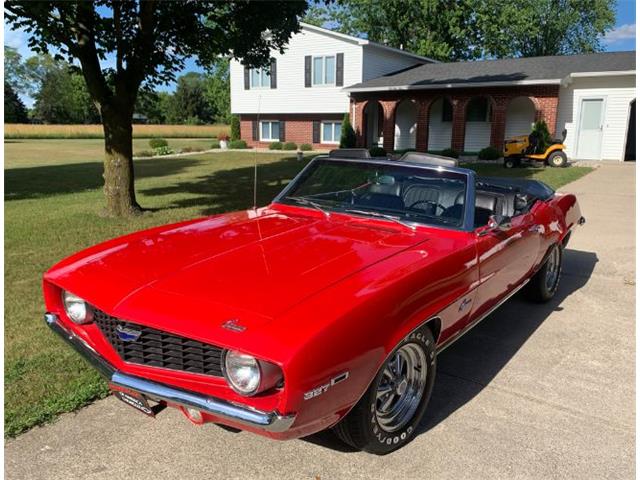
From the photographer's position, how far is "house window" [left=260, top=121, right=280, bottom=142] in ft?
98.0

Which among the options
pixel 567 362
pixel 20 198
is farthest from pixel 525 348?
pixel 20 198

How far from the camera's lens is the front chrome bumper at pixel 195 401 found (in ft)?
7.12

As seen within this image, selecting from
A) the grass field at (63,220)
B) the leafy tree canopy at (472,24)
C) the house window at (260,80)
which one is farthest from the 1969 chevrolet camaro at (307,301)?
the leafy tree canopy at (472,24)

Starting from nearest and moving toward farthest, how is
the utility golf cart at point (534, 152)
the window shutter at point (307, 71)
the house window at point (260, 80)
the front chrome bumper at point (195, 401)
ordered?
the front chrome bumper at point (195, 401)
the utility golf cart at point (534, 152)
the window shutter at point (307, 71)
the house window at point (260, 80)

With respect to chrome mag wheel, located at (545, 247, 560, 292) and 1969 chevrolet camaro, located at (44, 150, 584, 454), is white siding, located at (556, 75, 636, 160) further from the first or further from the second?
→ 1969 chevrolet camaro, located at (44, 150, 584, 454)

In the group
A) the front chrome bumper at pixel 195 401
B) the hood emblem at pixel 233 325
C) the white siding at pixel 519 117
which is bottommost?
the front chrome bumper at pixel 195 401

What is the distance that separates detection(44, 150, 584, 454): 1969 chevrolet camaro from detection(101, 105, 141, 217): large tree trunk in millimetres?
5889

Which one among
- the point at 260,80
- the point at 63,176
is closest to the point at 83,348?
the point at 63,176

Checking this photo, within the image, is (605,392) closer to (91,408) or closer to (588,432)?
(588,432)

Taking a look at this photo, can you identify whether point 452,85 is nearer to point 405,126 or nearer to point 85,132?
point 405,126

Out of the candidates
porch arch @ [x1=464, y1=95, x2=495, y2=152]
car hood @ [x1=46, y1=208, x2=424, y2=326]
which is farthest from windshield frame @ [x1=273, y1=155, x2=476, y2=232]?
porch arch @ [x1=464, y1=95, x2=495, y2=152]

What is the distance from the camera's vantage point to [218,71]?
6253 cm

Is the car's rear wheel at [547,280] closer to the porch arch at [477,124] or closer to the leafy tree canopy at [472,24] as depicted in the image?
the porch arch at [477,124]

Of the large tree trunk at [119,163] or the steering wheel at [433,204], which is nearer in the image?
the steering wheel at [433,204]
